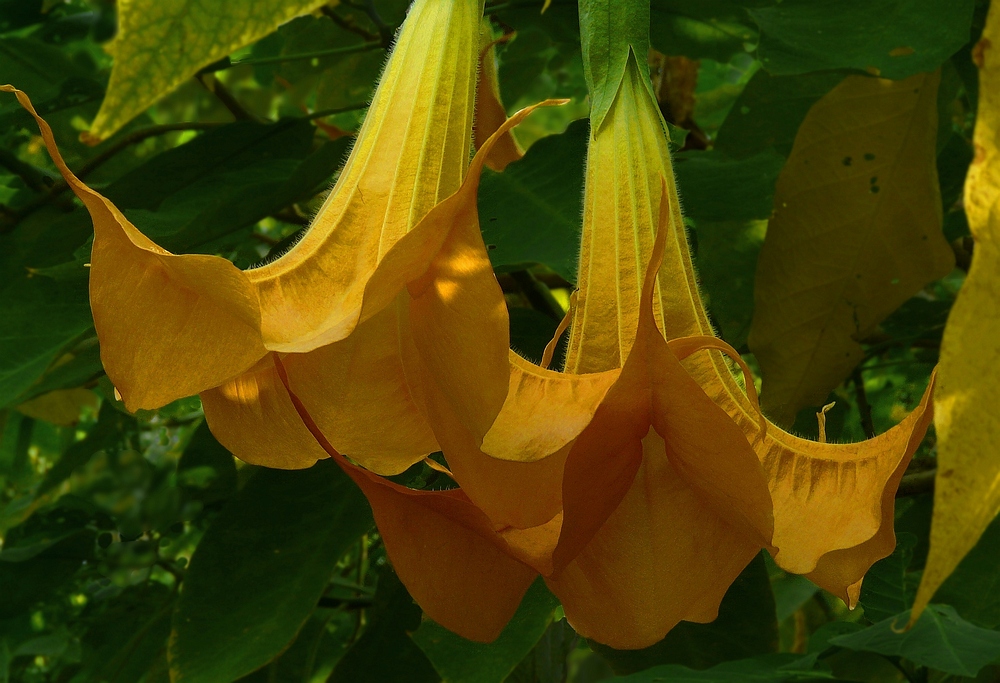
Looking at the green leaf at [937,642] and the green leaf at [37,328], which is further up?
the green leaf at [37,328]

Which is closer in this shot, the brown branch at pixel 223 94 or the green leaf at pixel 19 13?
the green leaf at pixel 19 13

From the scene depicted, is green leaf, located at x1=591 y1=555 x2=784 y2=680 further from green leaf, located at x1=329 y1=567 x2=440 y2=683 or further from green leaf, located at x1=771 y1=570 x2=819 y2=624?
green leaf, located at x1=771 y1=570 x2=819 y2=624

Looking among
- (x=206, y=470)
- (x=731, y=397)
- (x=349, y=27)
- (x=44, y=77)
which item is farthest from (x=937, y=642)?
(x=44, y=77)

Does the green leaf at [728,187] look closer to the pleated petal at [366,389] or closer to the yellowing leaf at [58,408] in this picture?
the pleated petal at [366,389]

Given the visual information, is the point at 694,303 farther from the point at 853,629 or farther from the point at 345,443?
the point at 853,629

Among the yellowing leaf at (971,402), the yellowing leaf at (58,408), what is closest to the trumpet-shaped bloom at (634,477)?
the yellowing leaf at (971,402)

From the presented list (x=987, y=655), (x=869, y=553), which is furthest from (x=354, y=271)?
(x=987, y=655)

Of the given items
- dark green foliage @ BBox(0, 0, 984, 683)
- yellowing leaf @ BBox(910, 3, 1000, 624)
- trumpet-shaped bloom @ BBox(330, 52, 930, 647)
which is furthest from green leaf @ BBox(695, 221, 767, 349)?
yellowing leaf @ BBox(910, 3, 1000, 624)
